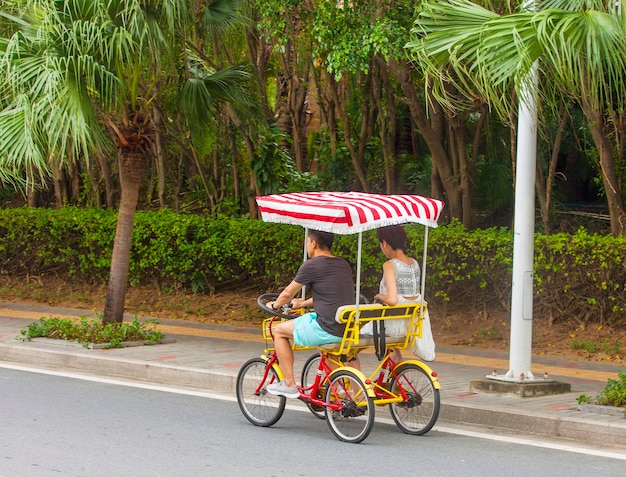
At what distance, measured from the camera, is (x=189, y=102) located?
12.4 m

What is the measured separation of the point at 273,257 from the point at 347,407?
765 centimetres

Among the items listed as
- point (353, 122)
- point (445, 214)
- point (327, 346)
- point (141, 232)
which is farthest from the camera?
point (353, 122)

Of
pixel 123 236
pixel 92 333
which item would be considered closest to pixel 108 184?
pixel 123 236

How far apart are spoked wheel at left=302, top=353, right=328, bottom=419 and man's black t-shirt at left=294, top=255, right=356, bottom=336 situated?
50 cm

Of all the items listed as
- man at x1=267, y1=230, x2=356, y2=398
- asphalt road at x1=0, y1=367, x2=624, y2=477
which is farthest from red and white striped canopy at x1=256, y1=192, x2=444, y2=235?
asphalt road at x1=0, y1=367, x2=624, y2=477

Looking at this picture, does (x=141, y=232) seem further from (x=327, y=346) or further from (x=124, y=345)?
(x=327, y=346)

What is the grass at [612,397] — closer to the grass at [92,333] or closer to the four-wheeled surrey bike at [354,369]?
the four-wheeled surrey bike at [354,369]

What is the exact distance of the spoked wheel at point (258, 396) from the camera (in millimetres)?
8219

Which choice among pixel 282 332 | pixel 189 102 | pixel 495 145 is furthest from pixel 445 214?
pixel 282 332

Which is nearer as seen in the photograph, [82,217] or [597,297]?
[597,297]

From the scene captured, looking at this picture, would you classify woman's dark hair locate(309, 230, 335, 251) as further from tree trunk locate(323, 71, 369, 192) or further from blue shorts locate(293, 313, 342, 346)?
tree trunk locate(323, 71, 369, 192)

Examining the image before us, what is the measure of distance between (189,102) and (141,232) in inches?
178

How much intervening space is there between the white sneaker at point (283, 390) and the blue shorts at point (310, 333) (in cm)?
37

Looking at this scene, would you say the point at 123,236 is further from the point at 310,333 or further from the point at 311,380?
the point at 310,333
